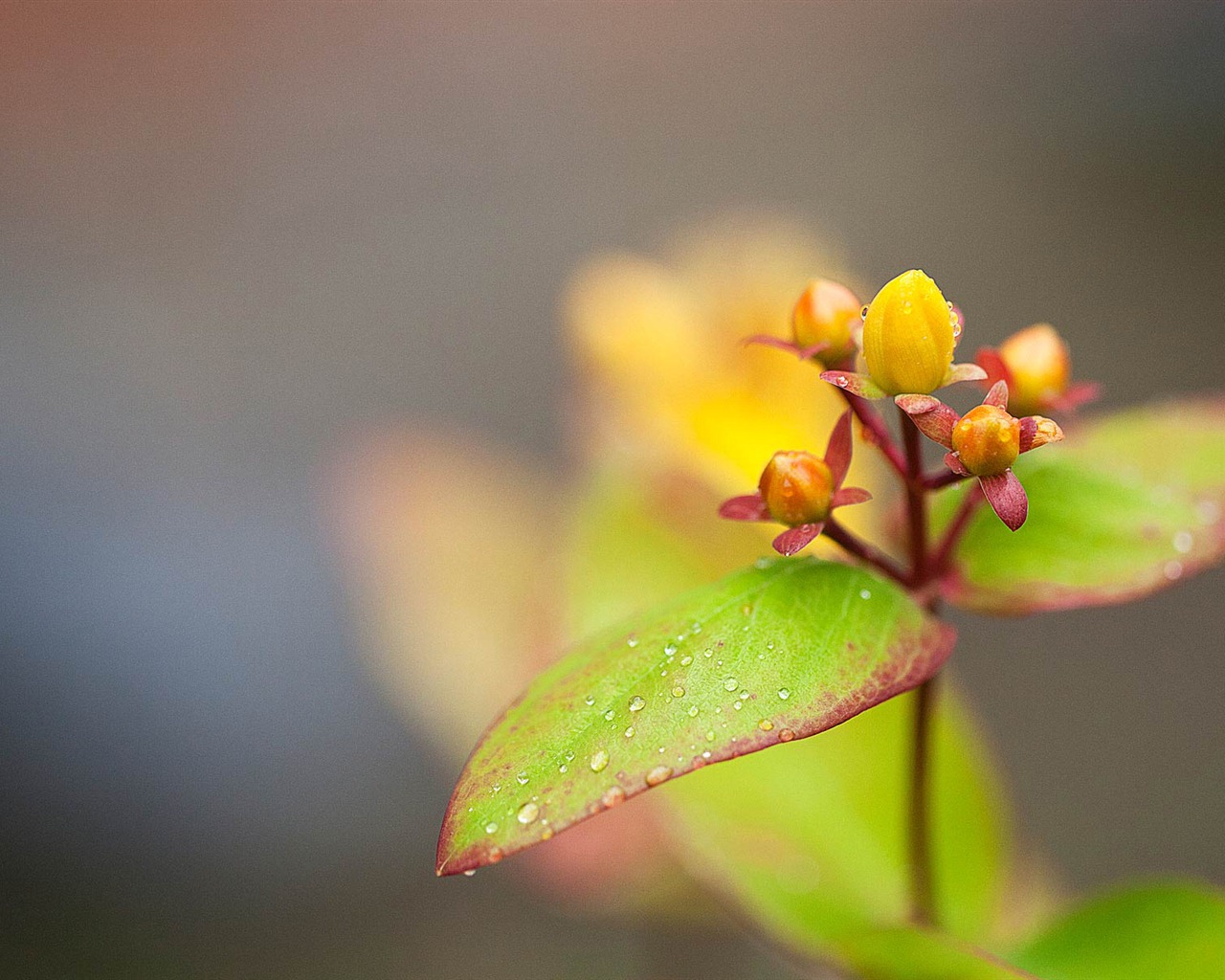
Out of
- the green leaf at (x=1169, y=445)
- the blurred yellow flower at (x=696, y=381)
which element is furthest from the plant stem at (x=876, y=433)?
the blurred yellow flower at (x=696, y=381)

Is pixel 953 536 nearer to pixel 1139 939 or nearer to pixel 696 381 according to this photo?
pixel 1139 939

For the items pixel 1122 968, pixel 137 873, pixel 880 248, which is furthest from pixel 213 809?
pixel 880 248

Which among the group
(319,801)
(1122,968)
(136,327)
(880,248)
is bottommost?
(319,801)

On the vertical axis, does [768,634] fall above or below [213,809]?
above

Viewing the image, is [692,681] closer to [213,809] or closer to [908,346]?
[908,346]

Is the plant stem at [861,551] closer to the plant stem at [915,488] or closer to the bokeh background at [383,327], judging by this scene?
the plant stem at [915,488]

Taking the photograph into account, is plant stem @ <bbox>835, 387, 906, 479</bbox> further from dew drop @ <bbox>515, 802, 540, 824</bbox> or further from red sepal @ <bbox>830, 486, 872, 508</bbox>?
dew drop @ <bbox>515, 802, 540, 824</bbox>

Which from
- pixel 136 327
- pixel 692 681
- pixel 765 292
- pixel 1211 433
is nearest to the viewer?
pixel 692 681
